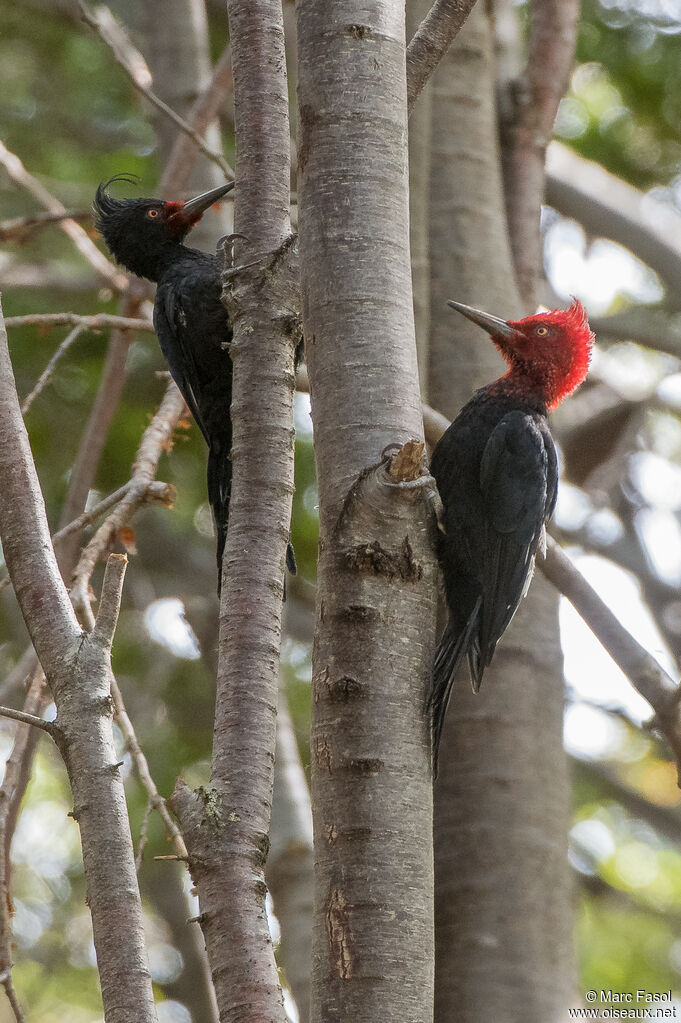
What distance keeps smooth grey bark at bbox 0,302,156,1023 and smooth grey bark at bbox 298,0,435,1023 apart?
32 cm

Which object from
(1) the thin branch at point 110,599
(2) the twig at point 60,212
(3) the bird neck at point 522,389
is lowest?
(1) the thin branch at point 110,599

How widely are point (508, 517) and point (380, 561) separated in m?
1.33

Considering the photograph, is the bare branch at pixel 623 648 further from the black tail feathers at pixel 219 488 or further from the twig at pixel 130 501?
the black tail feathers at pixel 219 488

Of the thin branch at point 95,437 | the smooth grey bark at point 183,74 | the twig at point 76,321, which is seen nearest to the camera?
the twig at point 76,321

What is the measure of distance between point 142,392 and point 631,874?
478cm

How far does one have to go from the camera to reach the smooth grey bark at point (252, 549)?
1.48 meters

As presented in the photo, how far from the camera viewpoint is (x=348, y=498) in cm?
179

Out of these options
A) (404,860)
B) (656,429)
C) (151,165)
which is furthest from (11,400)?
(656,429)

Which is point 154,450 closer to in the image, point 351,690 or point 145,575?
point 351,690

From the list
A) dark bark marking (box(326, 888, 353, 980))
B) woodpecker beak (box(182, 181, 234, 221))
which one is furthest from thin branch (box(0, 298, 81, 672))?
woodpecker beak (box(182, 181, 234, 221))

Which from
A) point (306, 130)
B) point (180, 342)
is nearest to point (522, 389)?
point (180, 342)

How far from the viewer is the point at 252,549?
185 cm

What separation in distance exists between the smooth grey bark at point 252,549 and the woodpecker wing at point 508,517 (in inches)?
44.9

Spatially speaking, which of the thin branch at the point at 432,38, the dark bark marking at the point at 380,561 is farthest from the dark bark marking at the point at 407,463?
the thin branch at the point at 432,38
